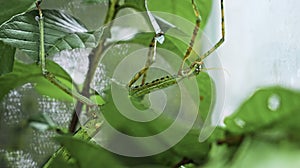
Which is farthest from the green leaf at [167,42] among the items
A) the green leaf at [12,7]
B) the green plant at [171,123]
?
the green leaf at [12,7]

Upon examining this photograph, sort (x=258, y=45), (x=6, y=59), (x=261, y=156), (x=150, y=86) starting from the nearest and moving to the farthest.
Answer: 1. (x=261, y=156)
2. (x=150, y=86)
3. (x=6, y=59)
4. (x=258, y=45)


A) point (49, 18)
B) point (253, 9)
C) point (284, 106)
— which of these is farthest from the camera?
point (253, 9)

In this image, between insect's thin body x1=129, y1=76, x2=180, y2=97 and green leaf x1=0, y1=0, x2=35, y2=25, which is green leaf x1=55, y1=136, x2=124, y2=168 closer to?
insect's thin body x1=129, y1=76, x2=180, y2=97

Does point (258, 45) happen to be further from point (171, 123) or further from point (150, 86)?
point (171, 123)

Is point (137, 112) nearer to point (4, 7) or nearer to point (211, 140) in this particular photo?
point (211, 140)

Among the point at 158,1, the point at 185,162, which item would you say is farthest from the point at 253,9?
the point at 185,162

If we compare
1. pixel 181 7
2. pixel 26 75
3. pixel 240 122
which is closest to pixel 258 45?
pixel 181 7
